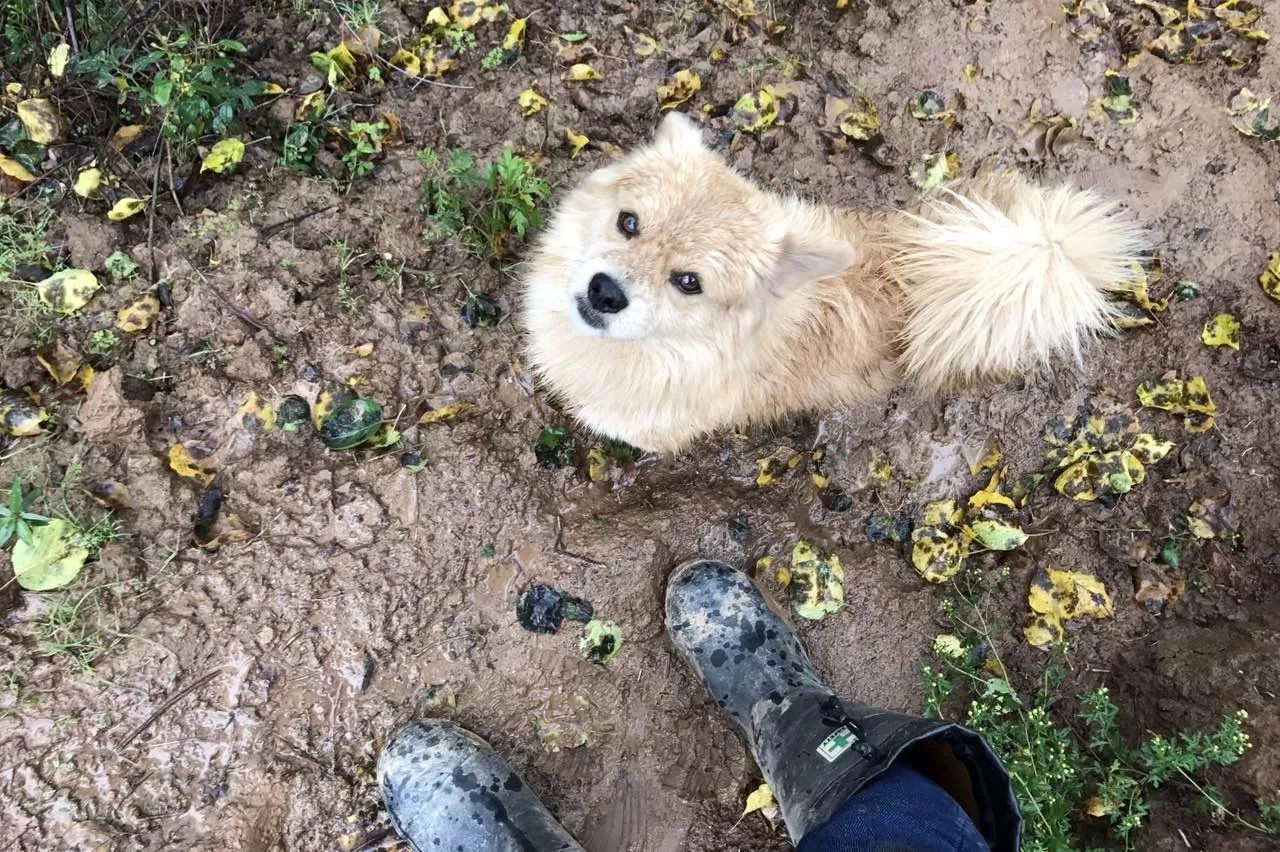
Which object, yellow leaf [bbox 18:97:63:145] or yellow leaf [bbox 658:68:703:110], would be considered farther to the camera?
yellow leaf [bbox 658:68:703:110]

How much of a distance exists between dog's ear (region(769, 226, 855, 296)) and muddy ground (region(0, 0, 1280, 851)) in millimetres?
961

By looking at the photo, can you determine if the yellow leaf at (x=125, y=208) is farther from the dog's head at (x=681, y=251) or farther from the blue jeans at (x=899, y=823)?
the blue jeans at (x=899, y=823)

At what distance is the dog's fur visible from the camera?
6.72 feet

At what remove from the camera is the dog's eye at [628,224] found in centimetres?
206

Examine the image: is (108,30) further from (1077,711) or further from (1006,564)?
(1077,711)

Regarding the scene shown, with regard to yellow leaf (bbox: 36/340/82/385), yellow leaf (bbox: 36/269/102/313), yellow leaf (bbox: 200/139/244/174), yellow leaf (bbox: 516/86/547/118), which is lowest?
yellow leaf (bbox: 36/340/82/385)

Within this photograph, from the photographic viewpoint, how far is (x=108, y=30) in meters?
2.61

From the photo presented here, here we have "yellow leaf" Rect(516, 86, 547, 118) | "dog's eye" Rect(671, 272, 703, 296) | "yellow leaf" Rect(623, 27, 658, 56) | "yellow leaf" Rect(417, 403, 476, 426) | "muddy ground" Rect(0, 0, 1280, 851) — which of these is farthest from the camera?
"yellow leaf" Rect(623, 27, 658, 56)

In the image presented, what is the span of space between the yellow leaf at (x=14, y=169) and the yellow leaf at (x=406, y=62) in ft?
4.61

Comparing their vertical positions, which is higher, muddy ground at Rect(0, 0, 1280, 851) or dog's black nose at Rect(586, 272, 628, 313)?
dog's black nose at Rect(586, 272, 628, 313)

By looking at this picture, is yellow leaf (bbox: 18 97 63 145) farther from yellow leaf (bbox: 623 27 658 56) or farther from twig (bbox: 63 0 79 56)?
yellow leaf (bbox: 623 27 658 56)

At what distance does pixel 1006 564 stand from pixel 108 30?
4.14 m

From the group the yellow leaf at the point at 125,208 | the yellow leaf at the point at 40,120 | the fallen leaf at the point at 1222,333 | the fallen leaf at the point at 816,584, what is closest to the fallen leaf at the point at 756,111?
the fallen leaf at the point at 816,584

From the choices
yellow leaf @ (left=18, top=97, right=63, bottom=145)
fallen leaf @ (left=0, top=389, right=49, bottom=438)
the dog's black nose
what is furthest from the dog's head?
yellow leaf @ (left=18, top=97, right=63, bottom=145)
